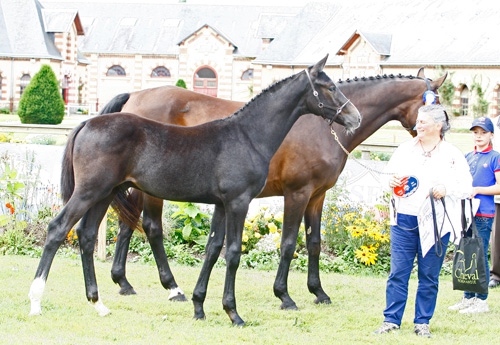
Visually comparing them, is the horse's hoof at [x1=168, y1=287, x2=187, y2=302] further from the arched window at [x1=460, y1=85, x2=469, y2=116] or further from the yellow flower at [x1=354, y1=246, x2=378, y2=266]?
the arched window at [x1=460, y1=85, x2=469, y2=116]

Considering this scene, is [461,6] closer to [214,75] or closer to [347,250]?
[214,75]

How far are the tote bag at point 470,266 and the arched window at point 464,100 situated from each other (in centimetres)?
3463

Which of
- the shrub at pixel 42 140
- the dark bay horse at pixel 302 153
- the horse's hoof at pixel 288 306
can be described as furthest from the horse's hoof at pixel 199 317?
the shrub at pixel 42 140

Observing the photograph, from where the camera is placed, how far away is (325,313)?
6.83m

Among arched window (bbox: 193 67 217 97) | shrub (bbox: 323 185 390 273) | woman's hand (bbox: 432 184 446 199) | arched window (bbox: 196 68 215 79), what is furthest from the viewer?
arched window (bbox: 196 68 215 79)

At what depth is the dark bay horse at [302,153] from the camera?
704 cm

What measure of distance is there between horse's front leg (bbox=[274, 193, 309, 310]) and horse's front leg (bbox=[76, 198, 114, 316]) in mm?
1731

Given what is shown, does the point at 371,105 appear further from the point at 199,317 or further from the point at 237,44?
the point at 237,44

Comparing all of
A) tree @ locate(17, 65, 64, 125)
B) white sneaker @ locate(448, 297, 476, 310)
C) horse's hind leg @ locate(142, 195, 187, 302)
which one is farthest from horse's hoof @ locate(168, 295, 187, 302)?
tree @ locate(17, 65, 64, 125)

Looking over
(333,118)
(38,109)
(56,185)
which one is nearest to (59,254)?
(56,185)

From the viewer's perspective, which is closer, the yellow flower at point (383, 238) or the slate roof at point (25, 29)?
the yellow flower at point (383, 238)

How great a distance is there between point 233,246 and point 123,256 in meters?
1.91

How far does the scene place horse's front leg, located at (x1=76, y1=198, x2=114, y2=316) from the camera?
245 inches

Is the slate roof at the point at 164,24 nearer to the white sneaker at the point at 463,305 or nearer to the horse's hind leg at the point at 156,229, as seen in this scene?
the horse's hind leg at the point at 156,229
